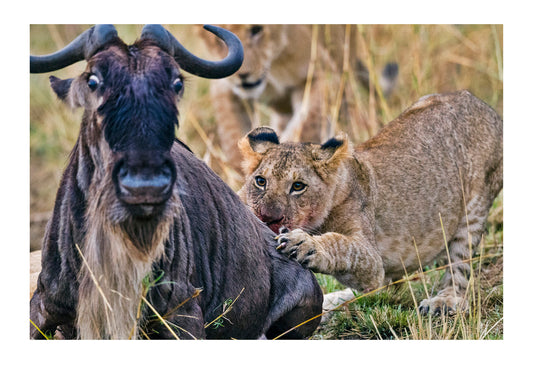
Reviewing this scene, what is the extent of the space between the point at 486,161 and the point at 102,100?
10.7 ft

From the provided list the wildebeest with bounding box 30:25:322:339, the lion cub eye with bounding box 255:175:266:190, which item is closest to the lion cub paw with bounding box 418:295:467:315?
the lion cub eye with bounding box 255:175:266:190

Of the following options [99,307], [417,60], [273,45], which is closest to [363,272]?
[99,307]

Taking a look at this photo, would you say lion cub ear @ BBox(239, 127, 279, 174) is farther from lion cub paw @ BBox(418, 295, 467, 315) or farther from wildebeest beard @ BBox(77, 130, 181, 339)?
wildebeest beard @ BBox(77, 130, 181, 339)

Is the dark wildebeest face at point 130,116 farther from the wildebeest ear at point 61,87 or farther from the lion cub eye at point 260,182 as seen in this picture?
the lion cub eye at point 260,182

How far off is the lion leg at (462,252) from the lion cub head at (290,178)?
39.4 inches

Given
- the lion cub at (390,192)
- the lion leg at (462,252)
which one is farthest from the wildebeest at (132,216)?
the lion leg at (462,252)

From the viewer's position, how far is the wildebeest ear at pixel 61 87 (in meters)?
3.92

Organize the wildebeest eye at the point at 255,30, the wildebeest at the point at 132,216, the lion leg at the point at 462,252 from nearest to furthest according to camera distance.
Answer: the wildebeest at the point at 132,216 < the lion leg at the point at 462,252 < the wildebeest eye at the point at 255,30

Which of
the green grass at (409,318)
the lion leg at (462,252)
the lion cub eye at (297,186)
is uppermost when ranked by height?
the lion cub eye at (297,186)

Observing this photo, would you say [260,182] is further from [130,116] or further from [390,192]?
[130,116]

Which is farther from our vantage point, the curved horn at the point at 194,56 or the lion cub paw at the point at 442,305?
the lion cub paw at the point at 442,305

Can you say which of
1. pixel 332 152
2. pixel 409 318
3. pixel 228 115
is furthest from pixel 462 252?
pixel 228 115

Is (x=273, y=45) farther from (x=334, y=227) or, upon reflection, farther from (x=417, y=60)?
(x=334, y=227)

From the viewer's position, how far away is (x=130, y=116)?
11.6 ft
